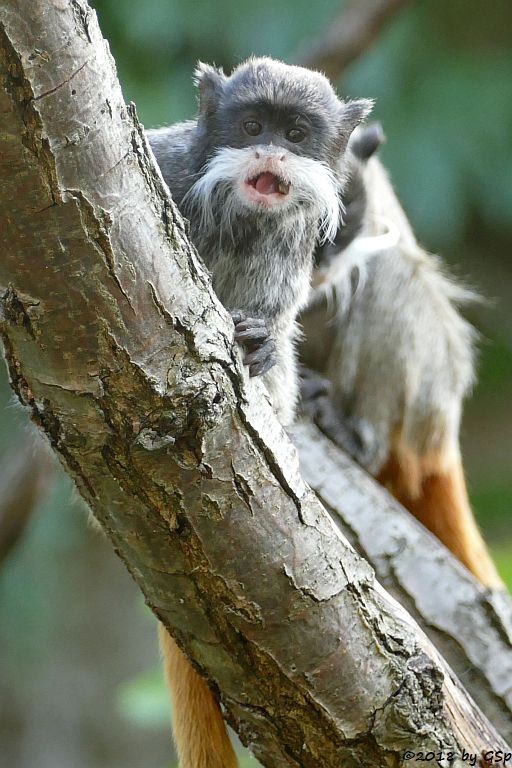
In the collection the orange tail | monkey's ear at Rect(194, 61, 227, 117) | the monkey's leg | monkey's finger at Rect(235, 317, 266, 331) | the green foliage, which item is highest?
monkey's ear at Rect(194, 61, 227, 117)

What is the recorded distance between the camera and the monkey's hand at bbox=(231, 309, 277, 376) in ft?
5.10

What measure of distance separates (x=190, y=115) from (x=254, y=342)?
91.7 inches

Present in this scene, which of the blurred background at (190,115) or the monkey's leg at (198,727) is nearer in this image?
the monkey's leg at (198,727)

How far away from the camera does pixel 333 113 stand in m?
1.98

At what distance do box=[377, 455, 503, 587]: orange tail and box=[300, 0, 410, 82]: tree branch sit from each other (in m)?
1.28

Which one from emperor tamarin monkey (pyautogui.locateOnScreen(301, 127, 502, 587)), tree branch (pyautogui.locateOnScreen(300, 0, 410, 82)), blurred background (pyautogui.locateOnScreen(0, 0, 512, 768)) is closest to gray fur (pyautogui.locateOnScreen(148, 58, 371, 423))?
emperor tamarin monkey (pyautogui.locateOnScreen(301, 127, 502, 587))

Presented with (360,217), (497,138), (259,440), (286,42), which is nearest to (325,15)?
(286,42)

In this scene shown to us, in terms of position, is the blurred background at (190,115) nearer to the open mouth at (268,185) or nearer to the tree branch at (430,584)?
the tree branch at (430,584)

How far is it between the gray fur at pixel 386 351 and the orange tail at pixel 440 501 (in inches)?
3.2

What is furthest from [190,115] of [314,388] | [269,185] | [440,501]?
[269,185]

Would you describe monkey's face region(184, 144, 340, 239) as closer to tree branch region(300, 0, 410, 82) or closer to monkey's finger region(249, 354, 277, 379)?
monkey's finger region(249, 354, 277, 379)

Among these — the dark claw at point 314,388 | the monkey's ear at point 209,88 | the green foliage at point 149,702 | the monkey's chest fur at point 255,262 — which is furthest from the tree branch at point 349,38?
the green foliage at point 149,702

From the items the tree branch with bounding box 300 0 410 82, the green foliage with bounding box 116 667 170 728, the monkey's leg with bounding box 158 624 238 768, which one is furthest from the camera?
the tree branch with bounding box 300 0 410 82

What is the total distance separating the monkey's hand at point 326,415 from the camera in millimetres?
3031
